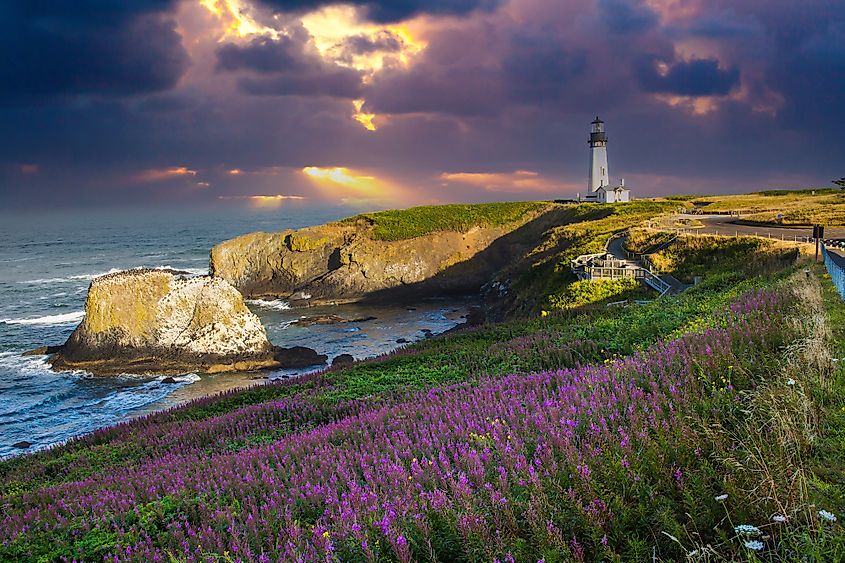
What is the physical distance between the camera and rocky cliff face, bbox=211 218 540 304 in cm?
6938

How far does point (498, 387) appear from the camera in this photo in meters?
8.77

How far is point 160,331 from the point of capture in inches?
1581

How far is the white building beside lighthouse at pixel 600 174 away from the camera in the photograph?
9506 centimetres

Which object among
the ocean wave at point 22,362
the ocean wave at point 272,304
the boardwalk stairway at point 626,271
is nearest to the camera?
the boardwalk stairway at point 626,271

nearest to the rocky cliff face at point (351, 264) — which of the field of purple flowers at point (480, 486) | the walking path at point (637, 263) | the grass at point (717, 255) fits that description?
the walking path at point (637, 263)

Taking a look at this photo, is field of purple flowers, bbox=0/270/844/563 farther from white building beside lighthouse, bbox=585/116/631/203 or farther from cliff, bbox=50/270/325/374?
white building beside lighthouse, bbox=585/116/631/203

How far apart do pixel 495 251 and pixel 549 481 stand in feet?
246

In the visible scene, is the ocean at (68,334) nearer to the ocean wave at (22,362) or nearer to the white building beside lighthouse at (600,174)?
the ocean wave at (22,362)

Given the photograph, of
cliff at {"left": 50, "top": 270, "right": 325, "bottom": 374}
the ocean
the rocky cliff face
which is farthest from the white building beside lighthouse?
cliff at {"left": 50, "top": 270, "right": 325, "bottom": 374}

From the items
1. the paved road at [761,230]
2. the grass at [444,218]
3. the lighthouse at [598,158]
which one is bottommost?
the paved road at [761,230]

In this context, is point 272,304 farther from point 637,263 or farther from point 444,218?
point 637,263

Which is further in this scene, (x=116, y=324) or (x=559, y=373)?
(x=116, y=324)

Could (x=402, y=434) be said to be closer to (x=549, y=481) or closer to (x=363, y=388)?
(x=549, y=481)

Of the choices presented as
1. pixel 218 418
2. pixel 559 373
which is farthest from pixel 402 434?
pixel 218 418
